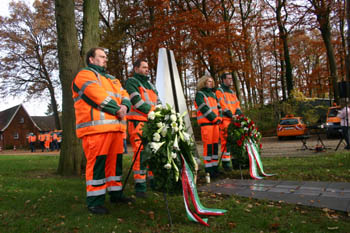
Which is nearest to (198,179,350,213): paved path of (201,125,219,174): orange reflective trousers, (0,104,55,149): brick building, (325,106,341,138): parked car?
(201,125,219,174): orange reflective trousers

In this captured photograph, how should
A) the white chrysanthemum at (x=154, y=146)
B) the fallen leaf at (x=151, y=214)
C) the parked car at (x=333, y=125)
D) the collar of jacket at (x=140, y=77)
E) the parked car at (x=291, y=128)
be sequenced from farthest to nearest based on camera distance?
Answer: 1. the parked car at (x=291, y=128)
2. the parked car at (x=333, y=125)
3. the collar of jacket at (x=140, y=77)
4. the fallen leaf at (x=151, y=214)
5. the white chrysanthemum at (x=154, y=146)

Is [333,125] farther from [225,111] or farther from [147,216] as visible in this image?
[147,216]

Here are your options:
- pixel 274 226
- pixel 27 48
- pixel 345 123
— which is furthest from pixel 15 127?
pixel 274 226

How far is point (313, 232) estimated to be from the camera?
3.30 metres

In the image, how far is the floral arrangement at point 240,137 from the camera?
23.1ft

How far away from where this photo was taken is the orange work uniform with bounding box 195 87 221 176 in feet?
22.9

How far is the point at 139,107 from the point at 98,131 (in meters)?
1.22

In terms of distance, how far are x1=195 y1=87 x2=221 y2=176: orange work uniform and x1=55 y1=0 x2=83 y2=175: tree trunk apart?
3.25 meters

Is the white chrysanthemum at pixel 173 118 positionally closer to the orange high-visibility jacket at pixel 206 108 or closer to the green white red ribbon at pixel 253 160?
the orange high-visibility jacket at pixel 206 108

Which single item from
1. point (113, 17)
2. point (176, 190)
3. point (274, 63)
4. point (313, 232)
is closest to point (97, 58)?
point (176, 190)

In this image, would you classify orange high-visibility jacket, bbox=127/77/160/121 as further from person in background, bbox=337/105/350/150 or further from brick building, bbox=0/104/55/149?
brick building, bbox=0/104/55/149

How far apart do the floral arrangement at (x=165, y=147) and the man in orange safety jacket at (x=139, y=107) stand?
111 cm

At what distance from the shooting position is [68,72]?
24.3 feet

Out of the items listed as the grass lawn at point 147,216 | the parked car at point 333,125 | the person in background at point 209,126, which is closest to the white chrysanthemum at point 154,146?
the grass lawn at point 147,216
